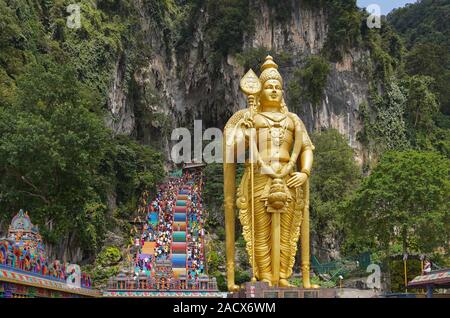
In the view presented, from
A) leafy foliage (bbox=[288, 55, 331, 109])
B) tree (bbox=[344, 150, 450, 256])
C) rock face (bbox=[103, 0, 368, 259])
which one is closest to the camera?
tree (bbox=[344, 150, 450, 256])

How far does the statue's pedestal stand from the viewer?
6.12 metres

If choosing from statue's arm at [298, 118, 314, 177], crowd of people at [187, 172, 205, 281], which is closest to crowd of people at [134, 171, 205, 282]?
crowd of people at [187, 172, 205, 281]

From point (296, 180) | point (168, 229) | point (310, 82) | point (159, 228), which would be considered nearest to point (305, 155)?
point (296, 180)

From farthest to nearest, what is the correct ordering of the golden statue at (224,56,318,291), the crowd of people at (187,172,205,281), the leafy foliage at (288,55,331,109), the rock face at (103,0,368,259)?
1. the rock face at (103,0,368,259)
2. the leafy foliage at (288,55,331,109)
3. the crowd of people at (187,172,205,281)
4. the golden statue at (224,56,318,291)

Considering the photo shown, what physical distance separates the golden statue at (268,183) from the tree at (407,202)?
298 inches

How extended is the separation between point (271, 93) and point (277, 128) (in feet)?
1.46

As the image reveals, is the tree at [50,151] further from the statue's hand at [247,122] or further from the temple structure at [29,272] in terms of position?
the statue's hand at [247,122]

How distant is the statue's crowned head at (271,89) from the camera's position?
23.6ft

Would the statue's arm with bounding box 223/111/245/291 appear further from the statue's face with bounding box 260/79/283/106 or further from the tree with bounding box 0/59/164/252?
the tree with bounding box 0/59/164/252

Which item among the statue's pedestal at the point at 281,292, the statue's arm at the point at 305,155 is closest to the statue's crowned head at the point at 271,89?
the statue's arm at the point at 305,155

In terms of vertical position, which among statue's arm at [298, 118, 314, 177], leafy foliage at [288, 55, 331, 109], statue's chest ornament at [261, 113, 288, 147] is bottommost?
statue's arm at [298, 118, 314, 177]

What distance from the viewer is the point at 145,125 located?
31.2m

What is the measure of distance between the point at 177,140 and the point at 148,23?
23.0ft
